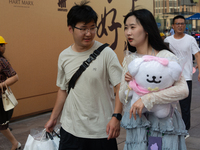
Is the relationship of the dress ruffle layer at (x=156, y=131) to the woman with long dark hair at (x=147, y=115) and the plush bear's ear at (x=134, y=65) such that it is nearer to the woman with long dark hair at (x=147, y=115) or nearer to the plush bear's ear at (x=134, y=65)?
the woman with long dark hair at (x=147, y=115)

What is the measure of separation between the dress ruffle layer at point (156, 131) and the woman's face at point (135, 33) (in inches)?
23.8

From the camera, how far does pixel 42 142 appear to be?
291 cm

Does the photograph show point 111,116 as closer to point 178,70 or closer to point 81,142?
point 81,142

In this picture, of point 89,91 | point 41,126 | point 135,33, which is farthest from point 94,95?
point 41,126

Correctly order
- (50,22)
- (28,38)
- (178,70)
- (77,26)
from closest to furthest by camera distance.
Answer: (178,70)
(77,26)
(28,38)
(50,22)

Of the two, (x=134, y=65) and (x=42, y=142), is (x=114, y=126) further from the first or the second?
(x=42, y=142)

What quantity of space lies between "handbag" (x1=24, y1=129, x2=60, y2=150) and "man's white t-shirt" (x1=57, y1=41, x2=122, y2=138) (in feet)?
0.99

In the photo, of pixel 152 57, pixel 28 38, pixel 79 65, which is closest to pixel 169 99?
pixel 152 57

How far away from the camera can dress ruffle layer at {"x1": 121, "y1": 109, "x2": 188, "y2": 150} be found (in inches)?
89.6

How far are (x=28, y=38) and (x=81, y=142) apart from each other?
406 centimetres

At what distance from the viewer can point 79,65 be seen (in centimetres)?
276

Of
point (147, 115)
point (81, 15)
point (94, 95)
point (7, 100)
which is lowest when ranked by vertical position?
point (7, 100)

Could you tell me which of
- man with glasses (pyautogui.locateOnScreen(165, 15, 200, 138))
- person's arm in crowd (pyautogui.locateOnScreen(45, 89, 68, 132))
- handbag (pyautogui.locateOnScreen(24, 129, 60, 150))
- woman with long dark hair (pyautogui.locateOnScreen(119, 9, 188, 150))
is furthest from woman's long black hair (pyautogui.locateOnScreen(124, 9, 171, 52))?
man with glasses (pyautogui.locateOnScreen(165, 15, 200, 138))

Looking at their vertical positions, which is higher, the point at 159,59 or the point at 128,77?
the point at 159,59
